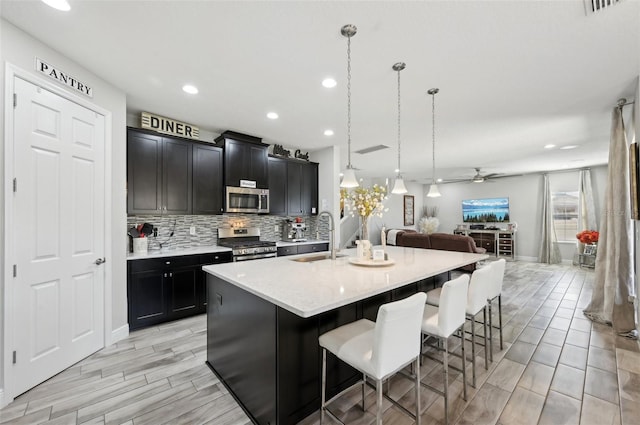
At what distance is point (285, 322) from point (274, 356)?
0.21m

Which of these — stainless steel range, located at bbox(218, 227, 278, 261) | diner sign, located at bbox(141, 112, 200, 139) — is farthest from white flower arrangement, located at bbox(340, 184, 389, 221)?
diner sign, located at bbox(141, 112, 200, 139)

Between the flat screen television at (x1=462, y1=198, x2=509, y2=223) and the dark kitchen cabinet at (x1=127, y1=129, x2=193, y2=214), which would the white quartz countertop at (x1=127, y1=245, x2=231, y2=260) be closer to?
the dark kitchen cabinet at (x1=127, y1=129, x2=193, y2=214)

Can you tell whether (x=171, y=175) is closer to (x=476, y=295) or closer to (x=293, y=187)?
(x=293, y=187)

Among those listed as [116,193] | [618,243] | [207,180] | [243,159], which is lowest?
[618,243]

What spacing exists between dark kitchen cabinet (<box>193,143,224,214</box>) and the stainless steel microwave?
134 millimetres

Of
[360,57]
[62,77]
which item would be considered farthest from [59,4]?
[360,57]

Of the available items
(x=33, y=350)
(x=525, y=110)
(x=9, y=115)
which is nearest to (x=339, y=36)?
(x=9, y=115)

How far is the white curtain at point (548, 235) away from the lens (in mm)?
7312

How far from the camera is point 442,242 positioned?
19.5 ft

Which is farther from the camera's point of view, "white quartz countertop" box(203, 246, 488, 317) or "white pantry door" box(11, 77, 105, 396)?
"white pantry door" box(11, 77, 105, 396)

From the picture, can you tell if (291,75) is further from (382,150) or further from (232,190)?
(382,150)

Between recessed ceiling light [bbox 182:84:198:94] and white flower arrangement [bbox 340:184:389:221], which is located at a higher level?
recessed ceiling light [bbox 182:84:198:94]

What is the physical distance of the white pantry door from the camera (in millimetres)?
1980

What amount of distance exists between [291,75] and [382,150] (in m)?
3.10
